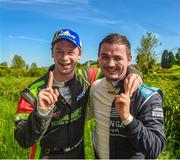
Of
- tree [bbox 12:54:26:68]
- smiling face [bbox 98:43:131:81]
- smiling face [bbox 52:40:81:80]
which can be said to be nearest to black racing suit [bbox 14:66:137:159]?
smiling face [bbox 52:40:81:80]

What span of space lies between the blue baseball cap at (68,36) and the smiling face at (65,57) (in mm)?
35

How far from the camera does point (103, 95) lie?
3.69 meters

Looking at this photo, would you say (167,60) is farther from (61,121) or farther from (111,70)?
(111,70)

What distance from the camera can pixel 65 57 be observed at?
3.98m

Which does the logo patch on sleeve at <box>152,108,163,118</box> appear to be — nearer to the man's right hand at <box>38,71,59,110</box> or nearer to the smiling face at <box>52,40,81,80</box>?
the man's right hand at <box>38,71,59,110</box>

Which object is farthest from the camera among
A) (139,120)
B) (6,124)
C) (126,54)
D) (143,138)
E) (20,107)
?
(6,124)

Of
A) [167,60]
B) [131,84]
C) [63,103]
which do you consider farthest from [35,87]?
[167,60]

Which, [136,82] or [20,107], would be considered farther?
[20,107]

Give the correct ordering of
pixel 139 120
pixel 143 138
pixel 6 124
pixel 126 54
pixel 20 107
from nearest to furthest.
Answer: pixel 143 138 → pixel 139 120 → pixel 126 54 → pixel 20 107 → pixel 6 124

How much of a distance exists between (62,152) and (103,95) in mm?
751

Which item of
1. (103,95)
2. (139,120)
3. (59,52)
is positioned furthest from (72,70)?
(139,120)

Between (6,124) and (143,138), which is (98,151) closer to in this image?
(143,138)

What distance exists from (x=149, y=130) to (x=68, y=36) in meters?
1.40

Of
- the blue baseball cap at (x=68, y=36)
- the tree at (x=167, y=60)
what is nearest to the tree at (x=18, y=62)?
the tree at (x=167, y=60)
